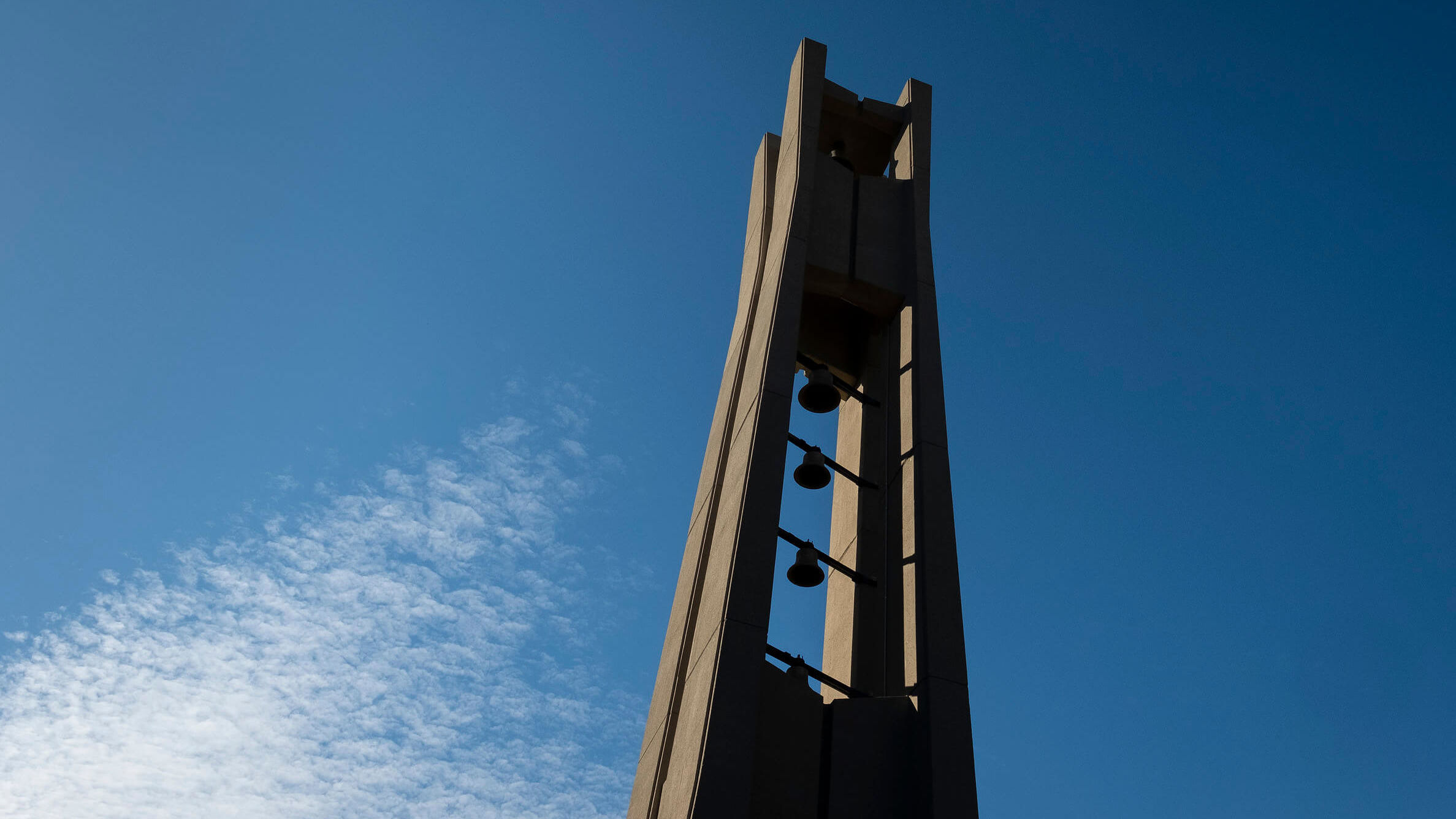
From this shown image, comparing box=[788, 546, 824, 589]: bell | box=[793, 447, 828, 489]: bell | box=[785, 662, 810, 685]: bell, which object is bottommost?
box=[785, 662, 810, 685]: bell

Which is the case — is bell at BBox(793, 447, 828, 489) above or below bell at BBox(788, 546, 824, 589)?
above

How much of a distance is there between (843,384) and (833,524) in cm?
167

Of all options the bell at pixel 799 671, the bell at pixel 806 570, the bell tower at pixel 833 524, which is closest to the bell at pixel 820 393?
the bell tower at pixel 833 524

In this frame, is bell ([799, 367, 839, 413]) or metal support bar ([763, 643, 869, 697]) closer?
metal support bar ([763, 643, 869, 697])

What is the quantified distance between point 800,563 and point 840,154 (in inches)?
246

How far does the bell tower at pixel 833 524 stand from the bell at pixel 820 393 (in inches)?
0.8

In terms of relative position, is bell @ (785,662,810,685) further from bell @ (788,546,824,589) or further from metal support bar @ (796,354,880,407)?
metal support bar @ (796,354,880,407)

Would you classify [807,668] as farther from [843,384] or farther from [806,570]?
[843,384]

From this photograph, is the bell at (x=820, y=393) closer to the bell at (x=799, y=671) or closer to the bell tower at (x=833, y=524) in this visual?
the bell tower at (x=833, y=524)

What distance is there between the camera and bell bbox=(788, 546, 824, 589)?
38.6 feet

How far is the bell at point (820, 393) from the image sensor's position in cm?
1318

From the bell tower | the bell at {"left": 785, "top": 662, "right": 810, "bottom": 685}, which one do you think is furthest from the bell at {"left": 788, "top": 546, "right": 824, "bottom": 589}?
the bell at {"left": 785, "top": 662, "right": 810, "bottom": 685}

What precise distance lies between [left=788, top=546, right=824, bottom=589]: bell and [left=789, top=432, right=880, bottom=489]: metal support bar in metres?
0.90

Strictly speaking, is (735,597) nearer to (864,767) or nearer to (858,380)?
(864,767)
